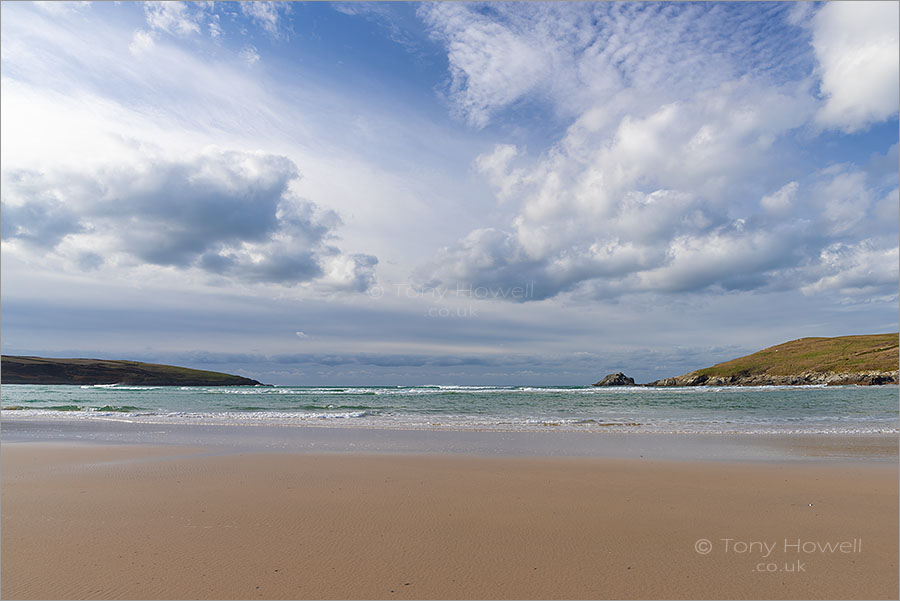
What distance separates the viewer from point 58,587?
4.07 meters

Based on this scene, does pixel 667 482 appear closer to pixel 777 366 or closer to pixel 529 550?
pixel 529 550

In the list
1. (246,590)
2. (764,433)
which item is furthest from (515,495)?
(764,433)

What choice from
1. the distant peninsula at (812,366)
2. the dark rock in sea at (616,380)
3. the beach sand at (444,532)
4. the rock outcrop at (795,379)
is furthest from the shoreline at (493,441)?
the dark rock in sea at (616,380)

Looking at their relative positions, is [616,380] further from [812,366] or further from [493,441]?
[493,441]

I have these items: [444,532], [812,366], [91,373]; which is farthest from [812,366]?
[91,373]

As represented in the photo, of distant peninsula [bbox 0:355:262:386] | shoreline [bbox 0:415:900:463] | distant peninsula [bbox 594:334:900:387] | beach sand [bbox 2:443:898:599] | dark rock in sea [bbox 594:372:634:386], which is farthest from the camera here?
dark rock in sea [bbox 594:372:634:386]

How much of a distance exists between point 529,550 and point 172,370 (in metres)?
155

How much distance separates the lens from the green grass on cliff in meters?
87.7

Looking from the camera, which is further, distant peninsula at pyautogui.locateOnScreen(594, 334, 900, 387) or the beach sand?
distant peninsula at pyautogui.locateOnScreen(594, 334, 900, 387)

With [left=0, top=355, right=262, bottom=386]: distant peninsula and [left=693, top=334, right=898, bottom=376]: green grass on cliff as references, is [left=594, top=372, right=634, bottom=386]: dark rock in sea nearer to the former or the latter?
[left=693, top=334, right=898, bottom=376]: green grass on cliff

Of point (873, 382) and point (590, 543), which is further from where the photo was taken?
point (873, 382)

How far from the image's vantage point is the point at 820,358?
100938mm

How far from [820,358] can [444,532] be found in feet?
411

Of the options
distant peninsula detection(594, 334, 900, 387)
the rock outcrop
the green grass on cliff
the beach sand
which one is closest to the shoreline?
the beach sand
